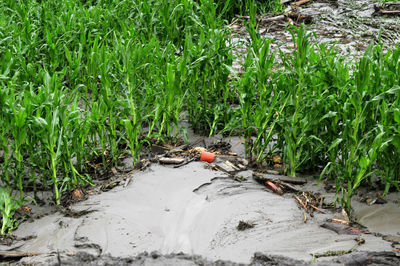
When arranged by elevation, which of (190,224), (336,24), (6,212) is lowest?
(190,224)

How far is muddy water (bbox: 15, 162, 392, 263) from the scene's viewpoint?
298 centimetres

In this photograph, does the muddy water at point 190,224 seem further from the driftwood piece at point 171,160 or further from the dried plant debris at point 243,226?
the driftwood piece at point 171,160

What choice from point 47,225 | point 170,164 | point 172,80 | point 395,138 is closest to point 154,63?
point 172,80

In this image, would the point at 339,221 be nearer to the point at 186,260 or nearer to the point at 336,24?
the point at 186,260

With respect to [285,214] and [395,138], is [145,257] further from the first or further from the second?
[395,138]

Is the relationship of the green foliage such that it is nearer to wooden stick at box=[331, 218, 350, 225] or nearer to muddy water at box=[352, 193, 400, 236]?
wooden stick at box=[331, 218, 350, 225]

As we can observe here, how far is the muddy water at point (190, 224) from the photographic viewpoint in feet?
9.78

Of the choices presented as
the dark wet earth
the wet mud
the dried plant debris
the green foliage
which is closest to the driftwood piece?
the dried plant debris

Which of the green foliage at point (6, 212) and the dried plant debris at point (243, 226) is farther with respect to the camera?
the green foliage at point (6, 212)

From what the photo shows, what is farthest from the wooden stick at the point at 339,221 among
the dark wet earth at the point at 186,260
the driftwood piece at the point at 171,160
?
the driftwood piece at the point at 171,160

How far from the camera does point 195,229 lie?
323 centimetres

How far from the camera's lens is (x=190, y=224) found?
3.30 m

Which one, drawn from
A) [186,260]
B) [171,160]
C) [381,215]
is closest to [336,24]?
[171,160]

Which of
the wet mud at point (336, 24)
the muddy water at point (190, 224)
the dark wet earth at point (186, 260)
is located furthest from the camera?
the wet mud at point (336, 24)
